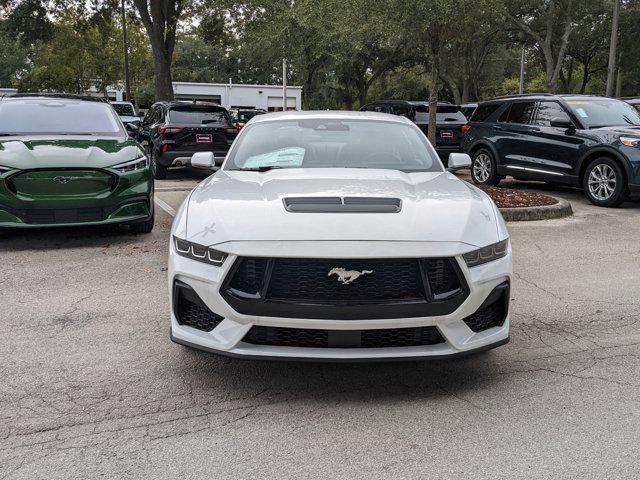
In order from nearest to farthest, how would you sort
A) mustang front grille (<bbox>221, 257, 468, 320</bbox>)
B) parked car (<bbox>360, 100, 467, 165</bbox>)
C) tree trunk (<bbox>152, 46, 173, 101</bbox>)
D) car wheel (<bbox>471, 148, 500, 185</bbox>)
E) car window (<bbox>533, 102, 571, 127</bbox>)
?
mustang front grille (<bbox>221, 257, 468, 320</bbox>) → car window (<bbox>533, 102, 571, 127</bbox>) → car wheel (<bbox>471, 148, 500, 185</bbox>) → parked car (<bbox>360, 100, 467, 165</bbox>) → tree trunk (<bbox>152, 46, 173, 101</bbox>)

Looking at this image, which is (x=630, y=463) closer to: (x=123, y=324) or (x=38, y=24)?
(x=123, y=324)

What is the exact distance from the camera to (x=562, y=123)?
1038 cm

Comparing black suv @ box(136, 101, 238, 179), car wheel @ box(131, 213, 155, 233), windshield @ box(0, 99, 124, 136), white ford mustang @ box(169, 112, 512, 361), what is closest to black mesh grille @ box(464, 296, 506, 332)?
white ford mustang @ box(169, 112, 512, 361)

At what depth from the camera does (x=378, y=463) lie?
269cm

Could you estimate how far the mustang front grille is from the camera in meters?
3.04

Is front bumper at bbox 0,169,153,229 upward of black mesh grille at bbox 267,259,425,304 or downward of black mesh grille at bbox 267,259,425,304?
downward

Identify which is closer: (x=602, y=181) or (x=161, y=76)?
(x=602, y=181)

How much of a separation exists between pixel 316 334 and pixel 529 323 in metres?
2.12

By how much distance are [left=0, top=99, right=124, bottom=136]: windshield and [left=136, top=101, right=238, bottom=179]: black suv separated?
4.61m

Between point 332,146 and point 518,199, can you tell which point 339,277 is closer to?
point 332,146

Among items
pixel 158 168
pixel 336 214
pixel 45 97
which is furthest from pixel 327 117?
pixel 158 168

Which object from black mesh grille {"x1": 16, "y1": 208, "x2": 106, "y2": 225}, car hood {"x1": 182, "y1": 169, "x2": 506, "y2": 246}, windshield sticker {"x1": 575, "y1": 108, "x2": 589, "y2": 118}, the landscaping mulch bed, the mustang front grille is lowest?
the landscaping mulch bed

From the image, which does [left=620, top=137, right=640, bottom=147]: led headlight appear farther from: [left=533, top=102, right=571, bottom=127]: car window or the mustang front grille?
the mustang front grille

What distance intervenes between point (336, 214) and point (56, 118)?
5.82 m
